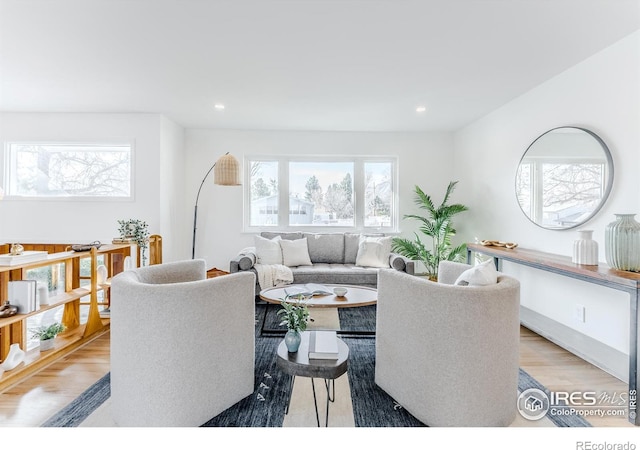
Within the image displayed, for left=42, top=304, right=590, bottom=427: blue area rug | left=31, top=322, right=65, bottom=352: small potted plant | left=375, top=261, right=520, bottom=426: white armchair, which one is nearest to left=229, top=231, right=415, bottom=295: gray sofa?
left=42, top=304, right=590, bottom=427: blue area rug

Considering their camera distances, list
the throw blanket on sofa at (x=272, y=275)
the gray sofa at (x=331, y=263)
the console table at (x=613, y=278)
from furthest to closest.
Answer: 1. the gray sofa at (x=331, y=263)
2. the throw blanket on sofa at (x=272, y=275)
3. the console table at (x=613, y=278)

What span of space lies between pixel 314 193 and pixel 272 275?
1.87m

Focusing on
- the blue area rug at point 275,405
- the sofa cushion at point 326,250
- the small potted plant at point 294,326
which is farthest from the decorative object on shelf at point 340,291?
the sofa cushion at point 326,250

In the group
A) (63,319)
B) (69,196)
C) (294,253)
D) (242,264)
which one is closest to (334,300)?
(242,264)

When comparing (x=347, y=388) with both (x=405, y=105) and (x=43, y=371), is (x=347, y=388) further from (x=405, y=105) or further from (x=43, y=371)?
(x=405, y=105)

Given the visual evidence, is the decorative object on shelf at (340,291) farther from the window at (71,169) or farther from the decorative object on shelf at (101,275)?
the window at (71,169)

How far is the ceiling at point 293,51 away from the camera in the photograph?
2.02 metres

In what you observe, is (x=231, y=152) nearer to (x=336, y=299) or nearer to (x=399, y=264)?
(x=399, y=264)

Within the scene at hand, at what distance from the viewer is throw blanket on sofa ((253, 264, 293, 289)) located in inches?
141

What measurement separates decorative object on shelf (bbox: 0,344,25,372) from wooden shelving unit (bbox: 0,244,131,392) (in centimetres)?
3

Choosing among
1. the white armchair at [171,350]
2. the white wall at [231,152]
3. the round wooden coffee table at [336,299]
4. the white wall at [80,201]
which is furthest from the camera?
the white wall at [231,152]

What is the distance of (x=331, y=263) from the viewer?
170 inches

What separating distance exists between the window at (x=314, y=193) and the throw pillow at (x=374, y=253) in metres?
0.94

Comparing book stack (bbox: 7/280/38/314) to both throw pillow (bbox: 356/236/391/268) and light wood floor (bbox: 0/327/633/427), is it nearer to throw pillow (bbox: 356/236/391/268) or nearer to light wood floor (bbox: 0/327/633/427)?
light wood floor (bbox: 0/327/633/427)
